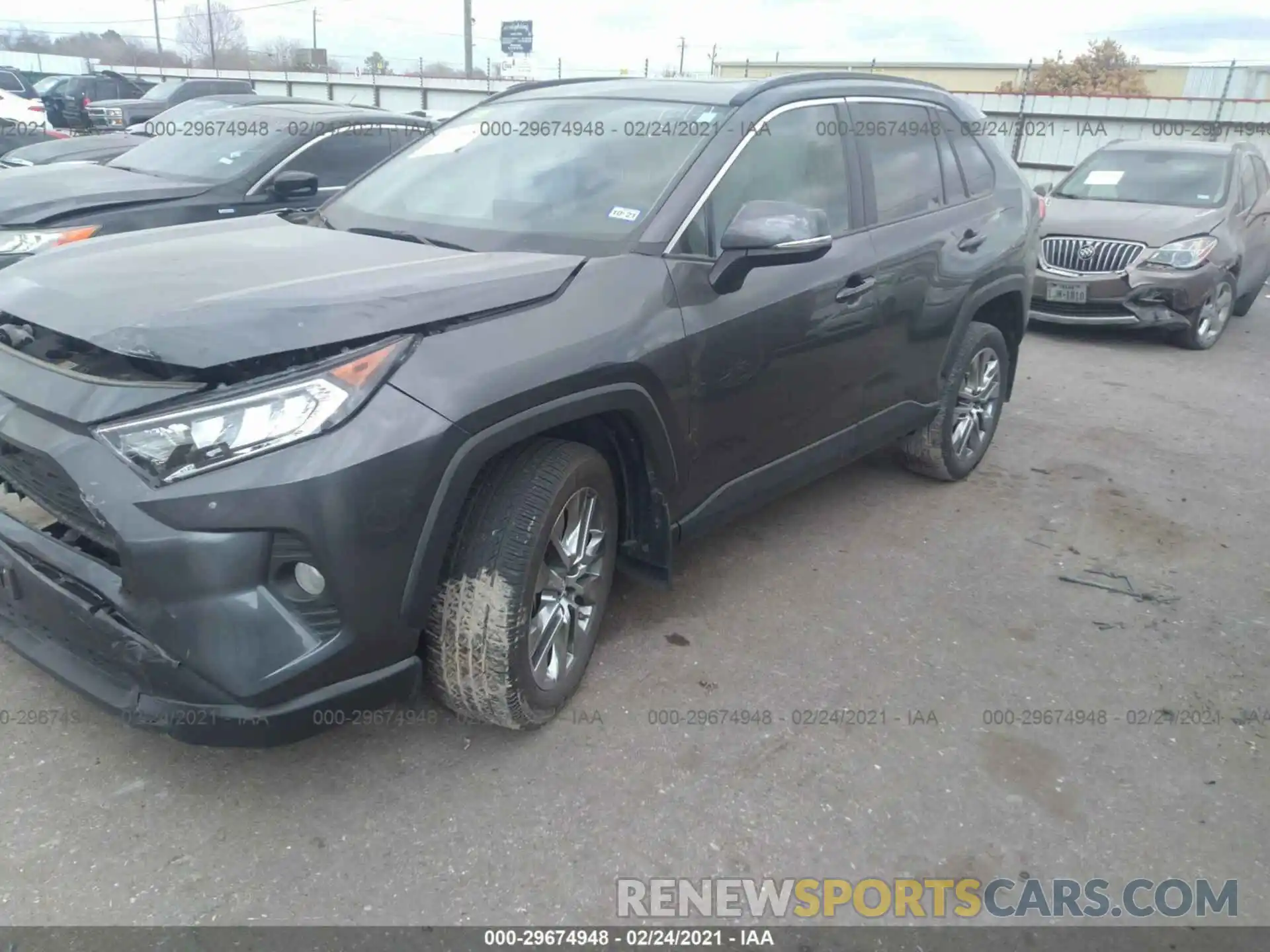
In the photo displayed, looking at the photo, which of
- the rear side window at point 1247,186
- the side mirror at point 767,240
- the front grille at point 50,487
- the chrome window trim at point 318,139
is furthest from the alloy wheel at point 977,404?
the rear side window at point 1247,186

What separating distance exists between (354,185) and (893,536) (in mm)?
2726

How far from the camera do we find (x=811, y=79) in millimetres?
3844

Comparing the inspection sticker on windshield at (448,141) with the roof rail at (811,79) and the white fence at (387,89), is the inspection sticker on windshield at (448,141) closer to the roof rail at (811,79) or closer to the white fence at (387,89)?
the roof rail at (811,79)

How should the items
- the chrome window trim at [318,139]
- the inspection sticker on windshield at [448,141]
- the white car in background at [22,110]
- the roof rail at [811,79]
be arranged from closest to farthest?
the roof rail at [811,79]
the inspection sticker on windshield at [448,141]
the chrome window trim at [318,139]
the white car in background at [22,110]

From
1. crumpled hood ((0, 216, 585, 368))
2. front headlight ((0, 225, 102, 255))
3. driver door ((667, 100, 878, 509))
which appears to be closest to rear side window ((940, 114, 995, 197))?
driver door ((667, 100, 878, 509))

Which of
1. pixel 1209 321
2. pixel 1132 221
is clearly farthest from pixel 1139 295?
pixel 1209 321

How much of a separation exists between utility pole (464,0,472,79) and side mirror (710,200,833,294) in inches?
1577

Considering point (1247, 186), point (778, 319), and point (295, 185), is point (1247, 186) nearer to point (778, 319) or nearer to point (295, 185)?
point (778, 319)

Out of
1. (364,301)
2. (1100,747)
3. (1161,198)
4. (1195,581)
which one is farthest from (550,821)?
(1161,198)

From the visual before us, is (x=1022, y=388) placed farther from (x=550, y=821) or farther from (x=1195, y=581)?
(x=550, y=821)

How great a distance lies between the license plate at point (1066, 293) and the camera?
8.38 m

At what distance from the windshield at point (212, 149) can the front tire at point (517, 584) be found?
15.9 feet

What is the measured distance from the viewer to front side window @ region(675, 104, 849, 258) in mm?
3162

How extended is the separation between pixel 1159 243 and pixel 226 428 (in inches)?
325
